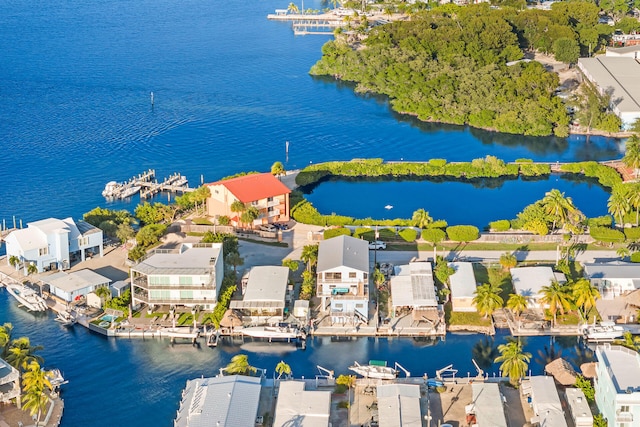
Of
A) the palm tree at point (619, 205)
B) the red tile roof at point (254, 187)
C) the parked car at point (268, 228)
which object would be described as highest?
the red tile roof at point (254, 187)

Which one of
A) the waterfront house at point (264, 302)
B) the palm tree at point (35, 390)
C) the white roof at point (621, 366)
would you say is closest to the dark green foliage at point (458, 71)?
the waterfront house at point (264, 302)

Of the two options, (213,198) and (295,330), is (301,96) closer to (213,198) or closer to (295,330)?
(213,198)

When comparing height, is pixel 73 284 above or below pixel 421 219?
below

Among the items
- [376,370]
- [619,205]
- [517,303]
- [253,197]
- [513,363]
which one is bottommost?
[376,370]

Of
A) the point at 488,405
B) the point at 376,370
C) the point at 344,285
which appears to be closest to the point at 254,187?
the point at 344,285

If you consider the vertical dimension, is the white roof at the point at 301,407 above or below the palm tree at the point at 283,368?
below

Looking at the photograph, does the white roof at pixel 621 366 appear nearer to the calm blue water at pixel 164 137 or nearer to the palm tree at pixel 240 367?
the calm blue water at pixel 164 137

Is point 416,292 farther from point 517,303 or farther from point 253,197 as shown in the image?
point 253,197
